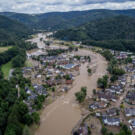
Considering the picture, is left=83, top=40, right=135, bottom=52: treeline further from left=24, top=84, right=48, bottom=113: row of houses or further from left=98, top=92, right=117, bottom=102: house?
left=24, top=84, right=48, bottom=113: row of houses

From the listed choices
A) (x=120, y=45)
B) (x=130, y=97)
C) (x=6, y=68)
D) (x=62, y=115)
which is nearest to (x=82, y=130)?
(x=62, y=115)

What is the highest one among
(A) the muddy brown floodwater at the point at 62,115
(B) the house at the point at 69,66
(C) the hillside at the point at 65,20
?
(C) the hillside at the point at 65,20

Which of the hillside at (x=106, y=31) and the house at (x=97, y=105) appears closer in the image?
the house at (x=97, y=105)

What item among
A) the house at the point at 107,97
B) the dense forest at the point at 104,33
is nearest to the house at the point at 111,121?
the house at the point at 107,97

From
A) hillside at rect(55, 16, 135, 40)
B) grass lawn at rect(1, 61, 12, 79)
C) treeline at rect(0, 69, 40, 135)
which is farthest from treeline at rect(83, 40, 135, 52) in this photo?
treeline at rect(0, 69, 40, 135)

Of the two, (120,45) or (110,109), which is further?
(120,45)

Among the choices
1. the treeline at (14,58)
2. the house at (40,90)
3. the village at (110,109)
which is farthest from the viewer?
A: the treeline at (14,58)

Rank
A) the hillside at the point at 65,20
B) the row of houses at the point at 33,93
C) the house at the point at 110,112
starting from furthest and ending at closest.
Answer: the hillside at the point at 65,20, the row of houses at the point at 33,93, the house at the point at 110,112

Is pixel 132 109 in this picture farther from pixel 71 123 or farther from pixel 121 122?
pixel 71 123

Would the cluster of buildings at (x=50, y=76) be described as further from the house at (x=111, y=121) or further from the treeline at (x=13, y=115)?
the house at (x=111, y=121)

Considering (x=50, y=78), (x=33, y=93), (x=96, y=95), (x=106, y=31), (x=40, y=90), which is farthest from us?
(x=106, y=31)

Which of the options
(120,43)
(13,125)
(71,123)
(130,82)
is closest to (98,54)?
(120,43)

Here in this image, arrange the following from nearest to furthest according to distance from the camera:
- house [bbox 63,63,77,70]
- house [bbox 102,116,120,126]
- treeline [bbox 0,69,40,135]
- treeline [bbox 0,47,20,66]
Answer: treeline [bbox 0,69,40,135], house [bbox 102,116,120,126], house [bbox 63,63,77,70], treeline [bbox 0,47,20,66]

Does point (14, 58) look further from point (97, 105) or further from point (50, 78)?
point (97, 105)
